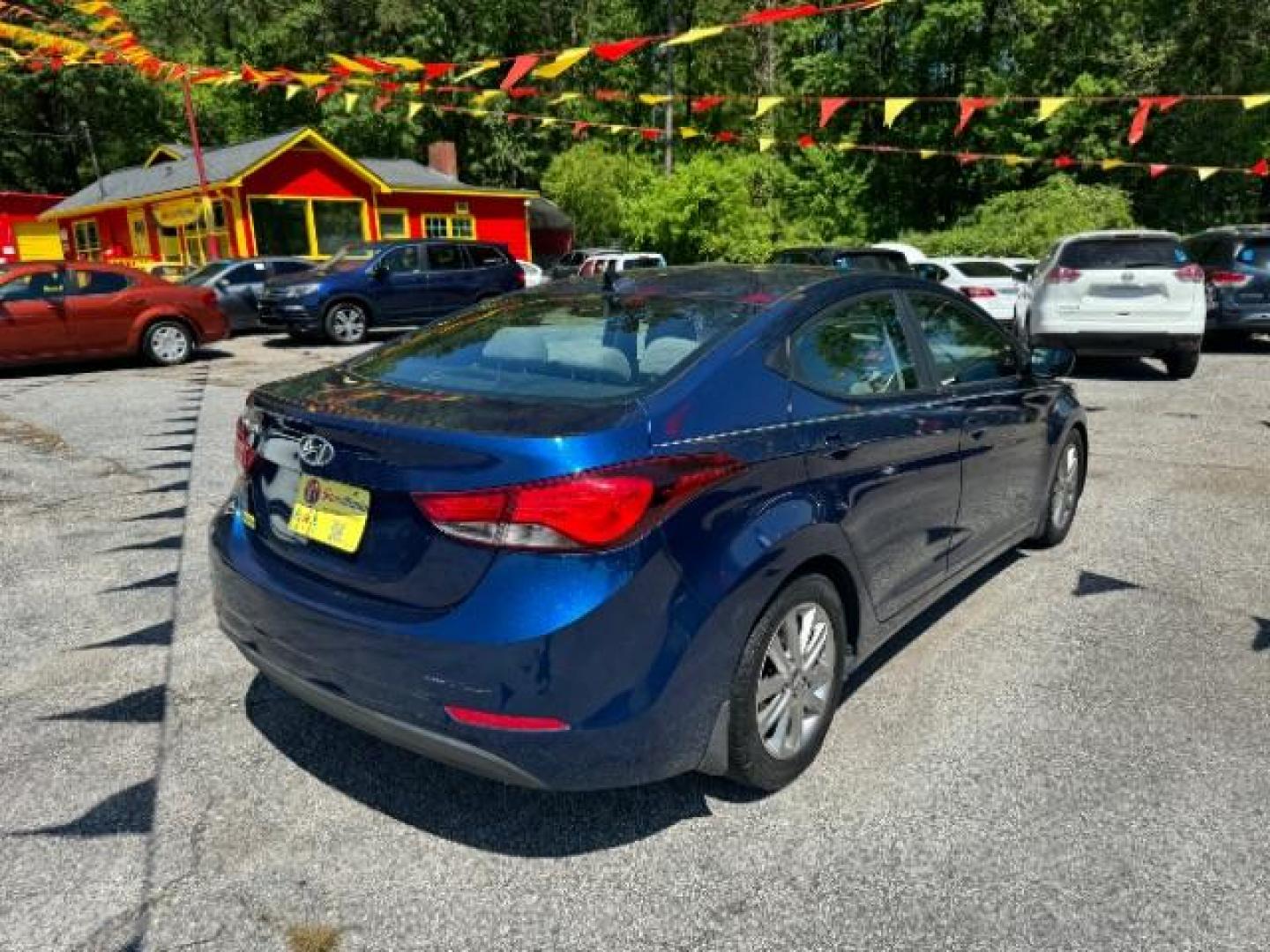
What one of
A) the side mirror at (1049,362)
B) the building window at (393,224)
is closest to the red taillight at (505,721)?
the side mirror at (1049,362)

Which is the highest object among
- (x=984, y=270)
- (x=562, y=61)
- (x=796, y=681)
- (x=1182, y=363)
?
(x=562, y=61)

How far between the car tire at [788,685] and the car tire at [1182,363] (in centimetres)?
948

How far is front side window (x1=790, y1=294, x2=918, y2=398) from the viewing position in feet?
9.88

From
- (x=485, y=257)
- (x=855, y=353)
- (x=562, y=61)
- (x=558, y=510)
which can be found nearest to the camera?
(x=558, y=510)

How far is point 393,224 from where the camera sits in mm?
30125

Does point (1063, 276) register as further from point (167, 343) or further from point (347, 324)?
point (167, 343)

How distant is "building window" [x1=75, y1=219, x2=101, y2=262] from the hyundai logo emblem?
1468 inches

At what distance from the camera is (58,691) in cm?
355

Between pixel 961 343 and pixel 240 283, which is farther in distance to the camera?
pixel 240 283

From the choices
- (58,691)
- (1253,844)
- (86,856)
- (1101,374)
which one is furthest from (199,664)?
(1101,374)

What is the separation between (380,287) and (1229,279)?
1291 centimetres

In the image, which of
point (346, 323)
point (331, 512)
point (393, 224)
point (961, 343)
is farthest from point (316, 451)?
point (393, 224)

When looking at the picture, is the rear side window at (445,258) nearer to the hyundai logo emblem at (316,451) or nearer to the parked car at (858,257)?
the parked car at (858,257)

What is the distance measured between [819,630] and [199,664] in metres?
2.50
